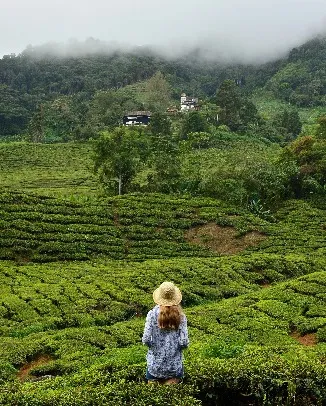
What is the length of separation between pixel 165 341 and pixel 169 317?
1.60 ft

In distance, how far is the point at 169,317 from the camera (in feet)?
26.0

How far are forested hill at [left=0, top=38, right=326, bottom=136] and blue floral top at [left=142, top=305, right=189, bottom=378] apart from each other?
98756mm

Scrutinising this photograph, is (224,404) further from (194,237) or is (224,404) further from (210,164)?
(210,164)

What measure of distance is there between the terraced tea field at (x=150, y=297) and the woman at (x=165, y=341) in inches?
15.0

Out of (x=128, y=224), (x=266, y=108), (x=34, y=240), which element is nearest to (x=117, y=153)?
(x=128, y=224)

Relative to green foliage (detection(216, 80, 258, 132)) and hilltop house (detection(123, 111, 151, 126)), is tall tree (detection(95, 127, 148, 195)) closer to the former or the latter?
green foliage (detection(216, 80, 258, 132))

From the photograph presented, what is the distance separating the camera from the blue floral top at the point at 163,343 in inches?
320

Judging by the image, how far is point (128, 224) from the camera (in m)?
34.3

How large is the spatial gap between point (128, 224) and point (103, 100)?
227ft

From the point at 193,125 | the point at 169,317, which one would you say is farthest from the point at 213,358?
the point at 193,125

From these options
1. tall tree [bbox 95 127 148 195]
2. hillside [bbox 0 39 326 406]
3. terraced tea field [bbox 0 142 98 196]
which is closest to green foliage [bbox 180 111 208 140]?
hillside [bbox 0 39 326 406]

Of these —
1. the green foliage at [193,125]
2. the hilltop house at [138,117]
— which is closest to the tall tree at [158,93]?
the hilltop house at [138,117]

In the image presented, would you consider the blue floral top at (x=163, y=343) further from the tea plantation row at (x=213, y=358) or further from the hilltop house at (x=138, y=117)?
the hilltop house at (x=138, y=117)

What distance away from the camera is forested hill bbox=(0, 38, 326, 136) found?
11656cm
